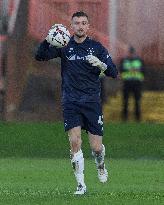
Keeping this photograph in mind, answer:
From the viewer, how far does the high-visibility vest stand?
90.2 ft

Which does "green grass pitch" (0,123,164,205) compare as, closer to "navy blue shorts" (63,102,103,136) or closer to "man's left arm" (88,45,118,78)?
"navy blue shorts" (63,102,103,136)

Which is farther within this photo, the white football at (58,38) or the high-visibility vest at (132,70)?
the high-visibility vest at (132,70)

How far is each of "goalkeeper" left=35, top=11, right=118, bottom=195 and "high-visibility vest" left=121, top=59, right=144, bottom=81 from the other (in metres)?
14.3

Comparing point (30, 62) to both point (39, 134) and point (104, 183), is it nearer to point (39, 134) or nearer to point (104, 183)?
point (39, 134)

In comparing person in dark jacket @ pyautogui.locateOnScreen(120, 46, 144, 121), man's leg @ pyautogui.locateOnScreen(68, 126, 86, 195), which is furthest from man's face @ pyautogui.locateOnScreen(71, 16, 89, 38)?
person in dark jacket @ pyautogui.locateOnScreen(120, 46, 144, 121)

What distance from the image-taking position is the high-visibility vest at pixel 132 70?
2750cm

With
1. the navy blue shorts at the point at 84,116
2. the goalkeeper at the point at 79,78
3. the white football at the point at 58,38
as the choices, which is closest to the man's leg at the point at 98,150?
the navy blue shorts at the point at 84,116

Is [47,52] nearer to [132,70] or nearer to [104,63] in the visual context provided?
[104,63]

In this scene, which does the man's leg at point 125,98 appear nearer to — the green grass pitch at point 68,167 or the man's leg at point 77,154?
the green grass pitch at point 68,167

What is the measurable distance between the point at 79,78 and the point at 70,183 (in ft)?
8.49

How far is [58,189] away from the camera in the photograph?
544 inches

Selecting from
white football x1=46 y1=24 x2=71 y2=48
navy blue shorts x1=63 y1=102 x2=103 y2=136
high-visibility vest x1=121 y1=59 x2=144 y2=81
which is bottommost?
navy blue shorts x1=63 y1=102 x2=103 y2=136

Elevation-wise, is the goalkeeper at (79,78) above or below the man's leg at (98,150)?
above

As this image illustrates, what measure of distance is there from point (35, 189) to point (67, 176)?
9.38 feet
